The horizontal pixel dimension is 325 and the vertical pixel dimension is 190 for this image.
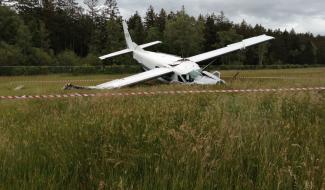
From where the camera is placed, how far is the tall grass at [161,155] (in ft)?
12.2

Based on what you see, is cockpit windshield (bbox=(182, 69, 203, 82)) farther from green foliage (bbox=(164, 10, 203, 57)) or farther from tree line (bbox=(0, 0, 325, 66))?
green foliage (bbox=(164, 10, 203, 57))

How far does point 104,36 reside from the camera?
326ft

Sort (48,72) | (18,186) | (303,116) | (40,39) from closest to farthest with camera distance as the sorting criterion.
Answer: (18,186) → (303,116) → (48,72) → (40,39)

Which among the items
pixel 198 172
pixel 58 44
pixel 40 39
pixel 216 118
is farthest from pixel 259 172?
pixel 58 44

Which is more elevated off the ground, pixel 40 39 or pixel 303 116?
pixel 40 39

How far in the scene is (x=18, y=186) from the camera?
372 centimetres

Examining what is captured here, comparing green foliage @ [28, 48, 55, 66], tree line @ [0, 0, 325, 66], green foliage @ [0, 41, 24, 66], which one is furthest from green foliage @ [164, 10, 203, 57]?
green foliage @ [0, 41, 24, 66]

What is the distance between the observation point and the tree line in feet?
264

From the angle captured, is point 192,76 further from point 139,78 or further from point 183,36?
point 183,36

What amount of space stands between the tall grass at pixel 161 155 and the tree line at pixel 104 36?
213 ft

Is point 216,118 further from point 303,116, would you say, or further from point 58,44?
point 58,44

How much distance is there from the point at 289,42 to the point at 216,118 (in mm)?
135941

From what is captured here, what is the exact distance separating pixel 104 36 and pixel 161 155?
97489mm


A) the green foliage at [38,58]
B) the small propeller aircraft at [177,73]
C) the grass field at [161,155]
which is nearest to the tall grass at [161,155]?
the grass field at [161,155]
